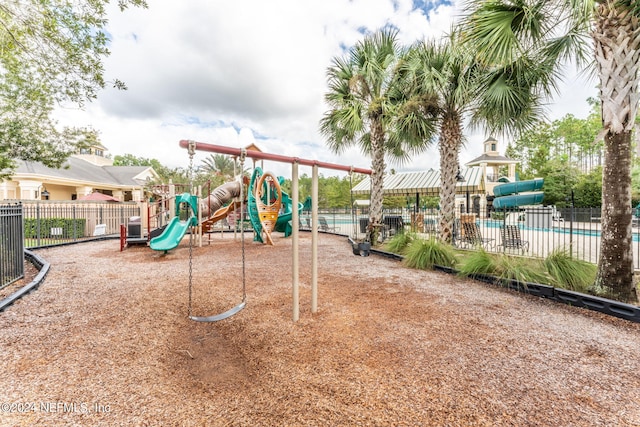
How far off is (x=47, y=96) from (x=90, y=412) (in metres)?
9.84

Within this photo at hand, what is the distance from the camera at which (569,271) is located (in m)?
4.87

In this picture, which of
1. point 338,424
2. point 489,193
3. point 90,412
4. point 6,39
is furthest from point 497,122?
point 489,193

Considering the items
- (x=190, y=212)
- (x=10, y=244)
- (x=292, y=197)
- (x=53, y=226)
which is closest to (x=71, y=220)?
(x=53, y=226)

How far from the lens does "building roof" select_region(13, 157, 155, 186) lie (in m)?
16.4

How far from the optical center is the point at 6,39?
19.1ft

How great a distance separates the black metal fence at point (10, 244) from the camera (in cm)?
503

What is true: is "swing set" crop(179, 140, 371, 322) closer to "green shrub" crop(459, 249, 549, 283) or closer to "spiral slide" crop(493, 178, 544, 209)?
"green shrub" crop(459, 249, 549, 283)

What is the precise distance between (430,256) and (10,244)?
8.84 meters

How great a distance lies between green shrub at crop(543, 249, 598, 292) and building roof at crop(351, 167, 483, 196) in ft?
32.7

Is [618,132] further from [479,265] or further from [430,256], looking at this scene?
[430,256]

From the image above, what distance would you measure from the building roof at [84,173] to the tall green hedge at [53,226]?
2600mm

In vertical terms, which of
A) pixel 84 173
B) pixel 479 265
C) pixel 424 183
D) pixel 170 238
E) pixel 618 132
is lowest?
pixel 479 265

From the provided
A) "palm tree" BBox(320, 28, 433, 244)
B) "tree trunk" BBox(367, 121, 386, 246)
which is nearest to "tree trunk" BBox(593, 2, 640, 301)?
"palm tree" BBox(320, 28, 433, 244)

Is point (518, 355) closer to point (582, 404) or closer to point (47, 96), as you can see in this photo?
point (582, 404)
